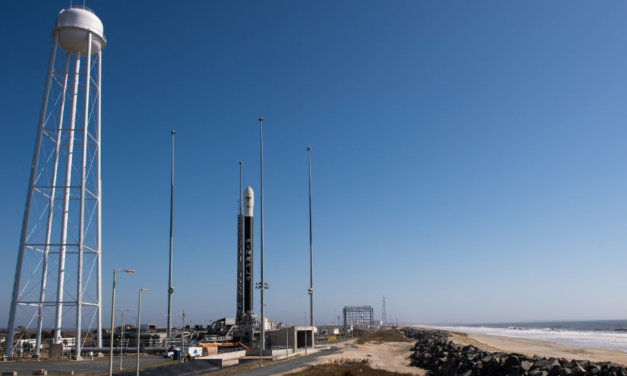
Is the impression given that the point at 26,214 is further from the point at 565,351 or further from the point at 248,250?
the point at 565,351

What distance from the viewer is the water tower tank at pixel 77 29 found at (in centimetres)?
4591

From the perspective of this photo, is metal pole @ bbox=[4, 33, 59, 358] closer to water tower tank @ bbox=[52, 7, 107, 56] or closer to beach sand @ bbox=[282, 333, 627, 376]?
water tower tank @ bbox=[52, 7, 107, 56]

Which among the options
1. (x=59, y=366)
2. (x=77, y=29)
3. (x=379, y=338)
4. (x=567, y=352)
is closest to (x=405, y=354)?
(x=567, y=352)

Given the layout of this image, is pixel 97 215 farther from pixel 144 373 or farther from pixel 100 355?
pixel 144 373

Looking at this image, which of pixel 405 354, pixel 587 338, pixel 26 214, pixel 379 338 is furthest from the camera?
pixel 587 338

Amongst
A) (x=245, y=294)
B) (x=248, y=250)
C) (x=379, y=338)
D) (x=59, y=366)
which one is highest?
(x=248, y=250)

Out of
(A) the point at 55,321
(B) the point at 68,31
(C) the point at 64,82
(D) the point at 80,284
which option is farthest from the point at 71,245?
(B) the point at 68,31

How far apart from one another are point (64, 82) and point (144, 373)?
27969 mm

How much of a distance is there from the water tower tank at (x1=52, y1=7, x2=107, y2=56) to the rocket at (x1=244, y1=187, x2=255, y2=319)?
2479 cm

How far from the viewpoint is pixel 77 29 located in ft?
151

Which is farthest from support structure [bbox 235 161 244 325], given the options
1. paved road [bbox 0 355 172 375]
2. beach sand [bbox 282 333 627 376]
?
paved road [bbox 0 355 172 375]

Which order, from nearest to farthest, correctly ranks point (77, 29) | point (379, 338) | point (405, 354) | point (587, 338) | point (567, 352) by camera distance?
point (77, 29), point (405, 354), point (567, 352), point (379, 338), point (587, 338)

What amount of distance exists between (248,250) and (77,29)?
30.0 m

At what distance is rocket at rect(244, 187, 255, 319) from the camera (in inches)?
2438
